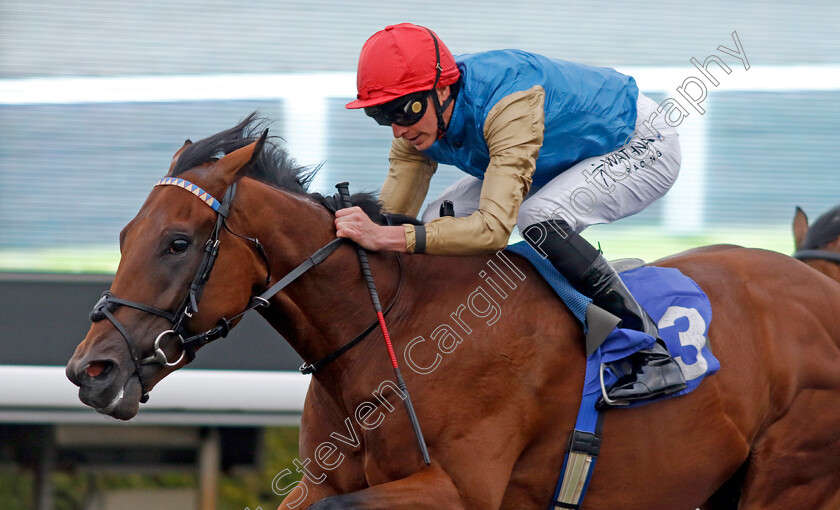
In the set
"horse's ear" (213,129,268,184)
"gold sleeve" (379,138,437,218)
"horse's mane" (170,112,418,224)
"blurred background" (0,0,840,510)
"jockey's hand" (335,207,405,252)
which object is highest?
"horse's ear" (213,129,268,184)

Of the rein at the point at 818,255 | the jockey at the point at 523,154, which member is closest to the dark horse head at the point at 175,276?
the jockey at the point at 523,154

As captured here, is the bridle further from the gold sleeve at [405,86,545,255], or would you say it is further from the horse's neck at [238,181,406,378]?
the gold sleeve at [405,86,545,255]

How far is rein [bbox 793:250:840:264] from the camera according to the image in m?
3.84

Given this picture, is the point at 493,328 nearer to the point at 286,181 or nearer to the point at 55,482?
the point at 286,181

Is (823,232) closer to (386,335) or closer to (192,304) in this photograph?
(386,335)

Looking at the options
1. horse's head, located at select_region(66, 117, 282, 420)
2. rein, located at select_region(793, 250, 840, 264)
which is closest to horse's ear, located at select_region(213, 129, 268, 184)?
horse's head, located at select_region(66, 117, 282, 420)

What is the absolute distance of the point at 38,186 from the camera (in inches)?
177

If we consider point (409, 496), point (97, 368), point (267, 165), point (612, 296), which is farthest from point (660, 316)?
point (97, 368)

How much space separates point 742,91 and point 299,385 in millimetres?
2798

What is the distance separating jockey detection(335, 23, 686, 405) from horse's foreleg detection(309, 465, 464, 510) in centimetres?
58

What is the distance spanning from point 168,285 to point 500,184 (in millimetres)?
911

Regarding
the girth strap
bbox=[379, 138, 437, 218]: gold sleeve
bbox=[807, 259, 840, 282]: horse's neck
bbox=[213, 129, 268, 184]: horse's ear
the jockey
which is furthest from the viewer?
bbox=[807, 259, 840, 282]: horse's neck

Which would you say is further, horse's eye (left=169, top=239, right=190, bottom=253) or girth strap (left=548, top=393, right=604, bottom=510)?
girth strap (left=548, top=393, right=604, bottom=510)

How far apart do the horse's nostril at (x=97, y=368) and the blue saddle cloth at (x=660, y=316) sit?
1.25 meters
